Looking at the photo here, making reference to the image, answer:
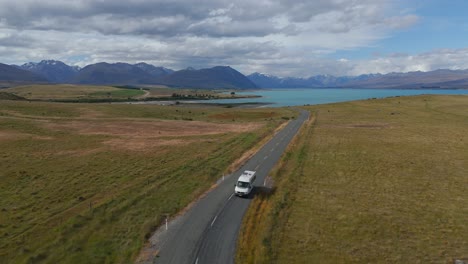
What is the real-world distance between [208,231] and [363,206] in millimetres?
17662

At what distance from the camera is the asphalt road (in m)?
26.8

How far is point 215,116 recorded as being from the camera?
13700 centimetres

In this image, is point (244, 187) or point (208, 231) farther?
point (244, 187)

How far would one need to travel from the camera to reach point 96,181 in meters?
46.0

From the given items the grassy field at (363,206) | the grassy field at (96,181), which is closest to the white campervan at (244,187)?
the grassy field at (363,206)

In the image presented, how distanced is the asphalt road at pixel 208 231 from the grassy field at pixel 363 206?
1295 mm

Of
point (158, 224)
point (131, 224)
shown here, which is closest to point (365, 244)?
point (158, 224)

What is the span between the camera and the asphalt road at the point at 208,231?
87.8ft

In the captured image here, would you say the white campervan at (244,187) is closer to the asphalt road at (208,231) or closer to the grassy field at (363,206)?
the asphalt road at (208,231)

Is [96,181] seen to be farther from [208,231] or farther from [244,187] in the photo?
[208,231]

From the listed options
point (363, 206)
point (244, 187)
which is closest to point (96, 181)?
point (244, 187)

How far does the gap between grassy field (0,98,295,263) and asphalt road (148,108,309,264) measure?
201cm

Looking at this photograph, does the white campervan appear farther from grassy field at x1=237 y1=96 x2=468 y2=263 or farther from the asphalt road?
grassy field at x1=237 y1=96 x2=468 y2=263

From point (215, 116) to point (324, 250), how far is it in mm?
111336
